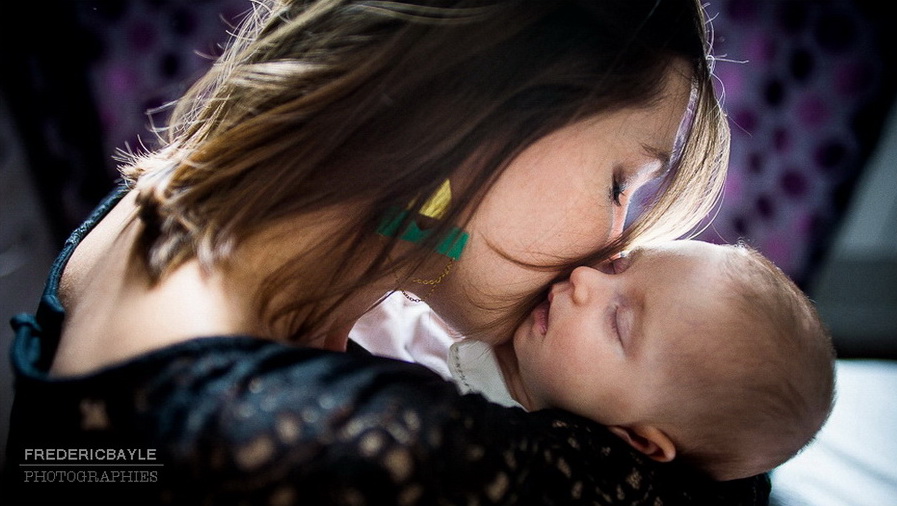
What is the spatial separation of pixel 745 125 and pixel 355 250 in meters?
1.74

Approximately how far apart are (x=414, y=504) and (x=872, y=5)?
2167 mm

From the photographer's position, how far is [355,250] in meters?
0.70

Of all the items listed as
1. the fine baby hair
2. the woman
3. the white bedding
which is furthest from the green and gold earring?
the white bedding

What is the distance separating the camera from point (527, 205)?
2.44 ft

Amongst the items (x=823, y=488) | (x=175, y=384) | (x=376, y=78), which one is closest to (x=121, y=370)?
(x=175, y=384)

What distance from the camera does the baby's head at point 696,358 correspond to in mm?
729

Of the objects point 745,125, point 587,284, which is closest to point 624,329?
point 587,284

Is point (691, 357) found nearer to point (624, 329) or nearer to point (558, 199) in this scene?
point (624, 329)

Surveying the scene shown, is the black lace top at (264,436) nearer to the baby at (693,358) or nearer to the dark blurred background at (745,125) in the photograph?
the baby at (693,358)

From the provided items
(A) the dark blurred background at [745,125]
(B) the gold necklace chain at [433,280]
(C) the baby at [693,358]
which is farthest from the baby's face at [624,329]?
(A) the dark blurred background at [745,125]

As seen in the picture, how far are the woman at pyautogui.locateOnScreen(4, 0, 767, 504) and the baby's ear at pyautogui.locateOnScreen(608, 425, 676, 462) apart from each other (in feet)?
0.13

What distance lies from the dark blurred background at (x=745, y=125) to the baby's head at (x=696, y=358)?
969 mm

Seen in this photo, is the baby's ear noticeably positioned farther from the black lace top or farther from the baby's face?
the black lace top

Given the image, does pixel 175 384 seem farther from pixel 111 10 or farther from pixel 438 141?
pixel 111 10
